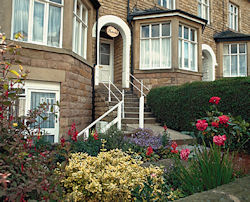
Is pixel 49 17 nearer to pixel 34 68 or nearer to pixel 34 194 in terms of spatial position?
pixel 34 68

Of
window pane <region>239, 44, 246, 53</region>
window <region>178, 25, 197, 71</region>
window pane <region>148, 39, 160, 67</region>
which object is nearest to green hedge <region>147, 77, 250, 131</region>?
window pane <region>148, 39, 160, 67</region>

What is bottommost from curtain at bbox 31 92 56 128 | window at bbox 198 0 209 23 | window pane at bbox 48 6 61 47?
curtain at bbox 31 92 56 128

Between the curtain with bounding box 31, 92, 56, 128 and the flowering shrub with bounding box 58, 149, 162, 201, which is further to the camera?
the curtain with bounding box 31, 92, 56, 128

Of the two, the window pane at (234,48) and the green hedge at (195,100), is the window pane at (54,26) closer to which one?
the green hedge at (195,100)

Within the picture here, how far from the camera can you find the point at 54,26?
593 centimetres

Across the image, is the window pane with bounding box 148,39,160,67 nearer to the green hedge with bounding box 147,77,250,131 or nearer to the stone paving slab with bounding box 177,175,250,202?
the green hedge with bounding box 147,77,250,131

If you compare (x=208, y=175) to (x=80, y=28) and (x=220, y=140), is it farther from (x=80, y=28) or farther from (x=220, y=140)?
(x=80, y=28)

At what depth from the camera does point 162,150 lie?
4125 mm

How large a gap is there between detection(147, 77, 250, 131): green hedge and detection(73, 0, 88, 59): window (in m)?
3.21

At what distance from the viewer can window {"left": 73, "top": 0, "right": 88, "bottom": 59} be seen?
22.0ft

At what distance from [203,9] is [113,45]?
657cm

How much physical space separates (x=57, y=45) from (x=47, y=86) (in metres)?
1.32

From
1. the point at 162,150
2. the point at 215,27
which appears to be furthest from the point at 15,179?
the point at 215,27

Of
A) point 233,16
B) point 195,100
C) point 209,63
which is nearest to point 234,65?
point 209,63
